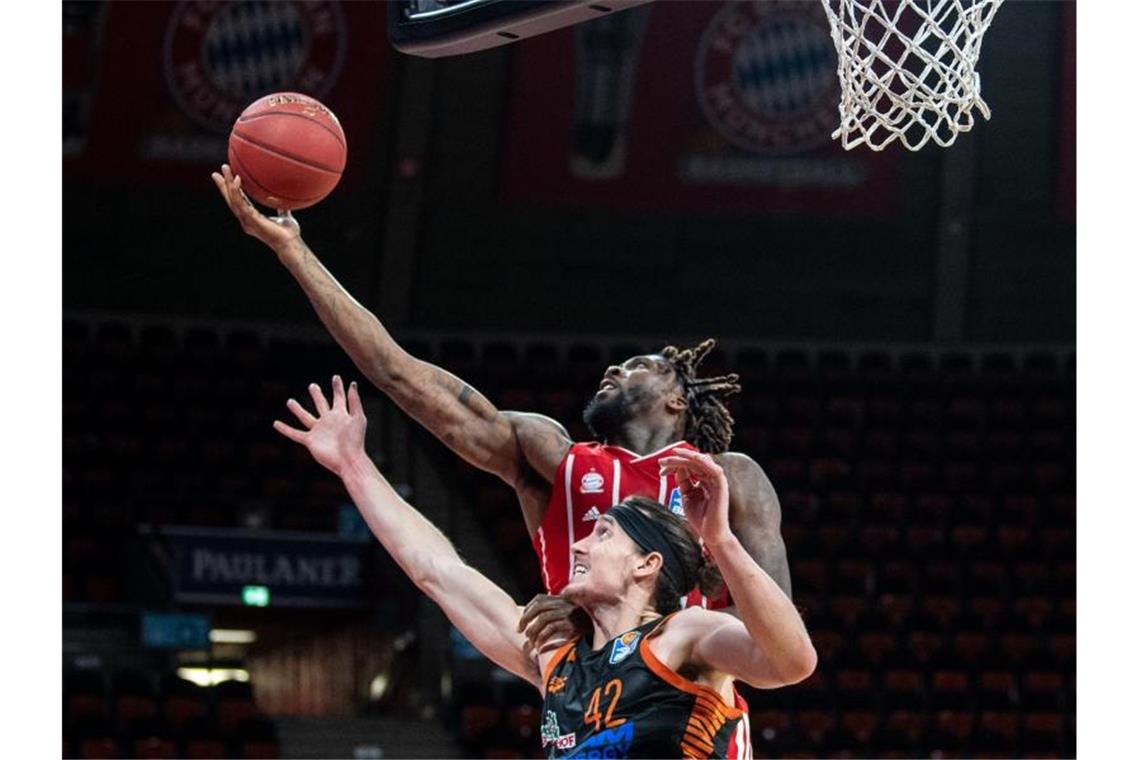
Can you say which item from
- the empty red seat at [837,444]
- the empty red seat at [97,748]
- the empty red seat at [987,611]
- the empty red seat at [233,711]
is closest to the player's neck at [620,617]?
the empty red seat at [97,748]

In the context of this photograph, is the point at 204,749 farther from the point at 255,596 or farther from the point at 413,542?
the point at 413,542

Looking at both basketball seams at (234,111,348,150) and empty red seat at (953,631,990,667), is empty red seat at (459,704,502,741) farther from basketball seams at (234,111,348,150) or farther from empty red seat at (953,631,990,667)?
basketball seams at (234,111,348,150)

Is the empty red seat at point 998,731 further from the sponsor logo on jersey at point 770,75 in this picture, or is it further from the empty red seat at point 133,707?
the sponsor logo on jersey at point 770,75

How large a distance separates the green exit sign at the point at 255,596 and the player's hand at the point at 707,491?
27.2ft

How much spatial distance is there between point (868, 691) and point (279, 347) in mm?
5193

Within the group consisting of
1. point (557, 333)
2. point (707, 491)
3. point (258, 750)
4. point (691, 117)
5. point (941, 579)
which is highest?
point (691, 117)

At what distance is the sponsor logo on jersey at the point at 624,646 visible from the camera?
9.72 feet

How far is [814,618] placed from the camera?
11391 millimetres

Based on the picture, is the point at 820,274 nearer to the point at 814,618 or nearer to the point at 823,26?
the point at 823,26

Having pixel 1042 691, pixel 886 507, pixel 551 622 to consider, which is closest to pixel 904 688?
pixel 1042 691

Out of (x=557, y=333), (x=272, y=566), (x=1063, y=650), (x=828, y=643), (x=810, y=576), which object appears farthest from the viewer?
(x=557, y=333)

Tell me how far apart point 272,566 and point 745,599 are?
850 centimetres

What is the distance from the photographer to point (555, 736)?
300 cm
